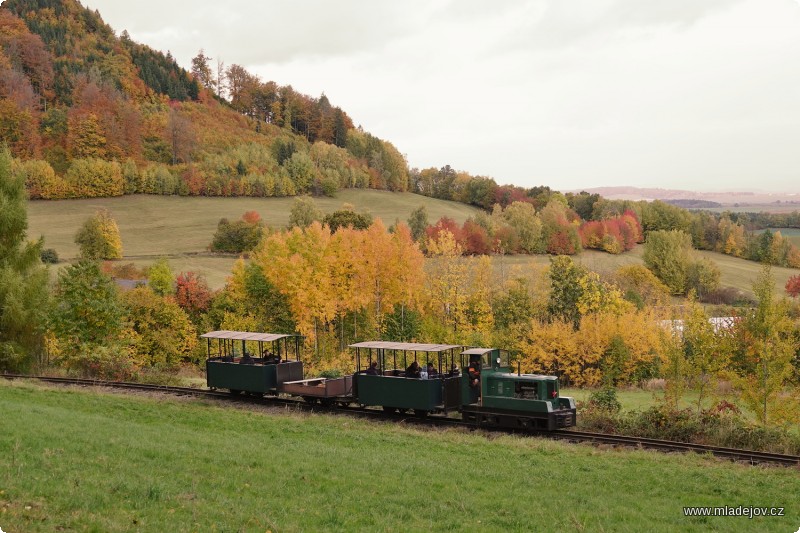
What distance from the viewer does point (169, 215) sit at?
383 ft

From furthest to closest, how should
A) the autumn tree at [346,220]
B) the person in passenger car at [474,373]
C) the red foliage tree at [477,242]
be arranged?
the red foliage tree at [477,242], the autumn tree at [346,220], the person in passenger car at [474,373]

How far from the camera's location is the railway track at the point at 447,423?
68.9 feet

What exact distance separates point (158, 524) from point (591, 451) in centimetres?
1359

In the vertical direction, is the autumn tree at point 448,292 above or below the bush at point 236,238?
below

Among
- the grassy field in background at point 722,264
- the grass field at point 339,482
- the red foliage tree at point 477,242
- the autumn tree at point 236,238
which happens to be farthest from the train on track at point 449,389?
the red foliage tree at point 477,242

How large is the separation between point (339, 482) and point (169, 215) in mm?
107957

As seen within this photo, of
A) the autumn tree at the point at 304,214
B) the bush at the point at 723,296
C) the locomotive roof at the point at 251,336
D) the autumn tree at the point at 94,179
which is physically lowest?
the bush at the point at 723,296

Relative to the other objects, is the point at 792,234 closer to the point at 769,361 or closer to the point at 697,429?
the point at 769,361

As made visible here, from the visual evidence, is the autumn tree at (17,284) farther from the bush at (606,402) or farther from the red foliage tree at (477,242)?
the red foliage tree at (477,242)

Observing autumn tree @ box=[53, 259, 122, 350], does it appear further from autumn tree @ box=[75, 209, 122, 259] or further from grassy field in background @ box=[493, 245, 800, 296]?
grassy field in background @ box=[493, 245, 800, 296]

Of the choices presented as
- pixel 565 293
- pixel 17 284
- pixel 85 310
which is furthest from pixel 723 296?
pixel 17 284

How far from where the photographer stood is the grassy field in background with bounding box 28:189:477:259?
99.6 meters

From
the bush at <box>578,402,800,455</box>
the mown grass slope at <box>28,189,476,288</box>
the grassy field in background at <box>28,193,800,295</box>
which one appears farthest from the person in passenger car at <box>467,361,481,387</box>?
the mown grass slope at <box>28,189,476,288</box>

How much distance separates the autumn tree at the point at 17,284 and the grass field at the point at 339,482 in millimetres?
16786
